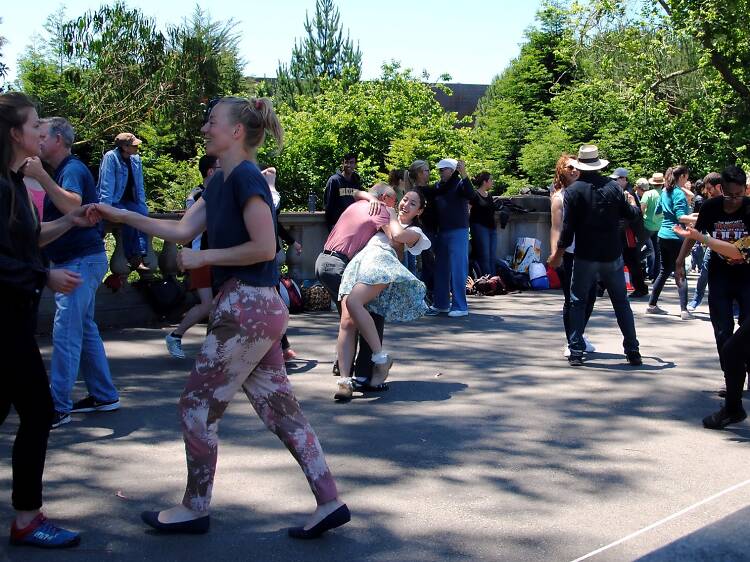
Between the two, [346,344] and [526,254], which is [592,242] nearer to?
[346,344]

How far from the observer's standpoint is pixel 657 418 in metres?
7.37

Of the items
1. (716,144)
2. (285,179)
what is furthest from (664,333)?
(716,144)

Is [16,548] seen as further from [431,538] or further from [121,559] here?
[431,538]

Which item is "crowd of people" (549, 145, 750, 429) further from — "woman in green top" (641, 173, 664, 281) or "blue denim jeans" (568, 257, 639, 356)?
"woman in green top" (641, 173, 664, 281)

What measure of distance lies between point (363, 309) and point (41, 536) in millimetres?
3568

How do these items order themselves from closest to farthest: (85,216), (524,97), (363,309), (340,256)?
(85,216) < (363,309) < (340,256) < (524,97)

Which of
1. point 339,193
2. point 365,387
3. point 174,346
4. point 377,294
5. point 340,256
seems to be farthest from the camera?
point 339,193

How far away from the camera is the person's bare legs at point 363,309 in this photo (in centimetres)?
775

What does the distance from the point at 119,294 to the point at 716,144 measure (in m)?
23.5

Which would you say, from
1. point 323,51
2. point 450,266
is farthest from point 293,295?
point 323,51

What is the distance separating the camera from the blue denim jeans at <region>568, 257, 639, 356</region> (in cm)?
936

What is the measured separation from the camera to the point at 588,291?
9.59 m

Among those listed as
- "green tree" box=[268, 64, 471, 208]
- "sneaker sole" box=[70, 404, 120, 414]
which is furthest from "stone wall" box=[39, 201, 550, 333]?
"sneaker sole" box=[70, 404, 120, 414]

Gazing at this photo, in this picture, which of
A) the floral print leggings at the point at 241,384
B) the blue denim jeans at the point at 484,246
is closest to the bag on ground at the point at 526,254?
the blue denim jeans at the point at 484,246
